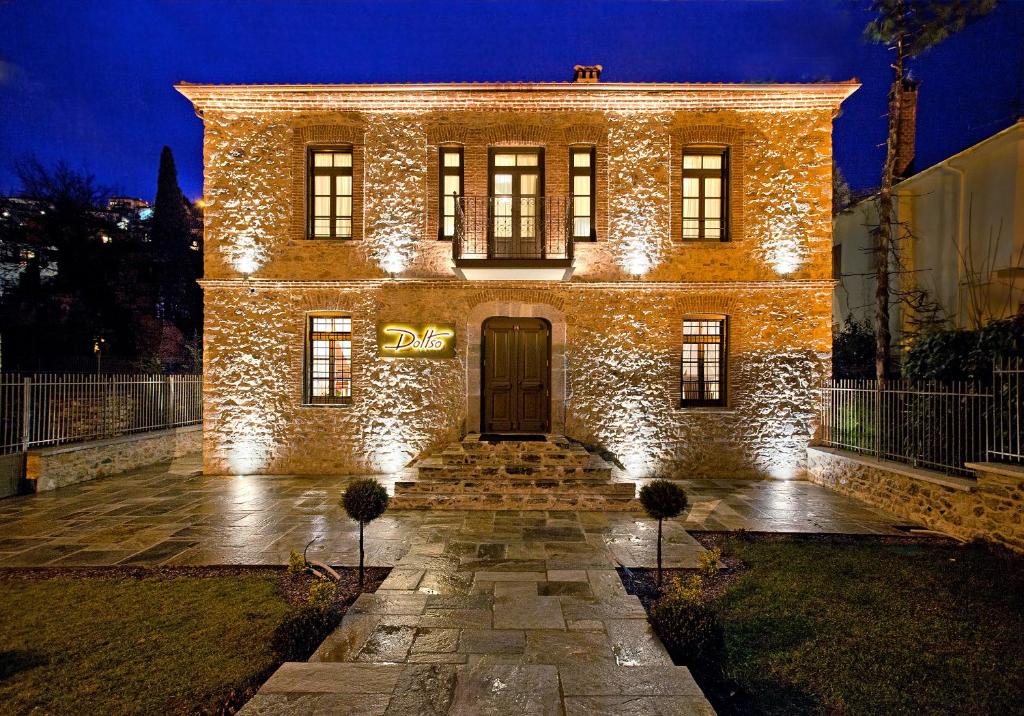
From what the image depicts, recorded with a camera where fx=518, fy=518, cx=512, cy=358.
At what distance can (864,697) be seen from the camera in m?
3.30

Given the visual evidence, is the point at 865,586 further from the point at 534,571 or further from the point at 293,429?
the point at 293,429

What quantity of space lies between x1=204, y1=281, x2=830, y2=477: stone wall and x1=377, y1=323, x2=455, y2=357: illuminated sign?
178 mm

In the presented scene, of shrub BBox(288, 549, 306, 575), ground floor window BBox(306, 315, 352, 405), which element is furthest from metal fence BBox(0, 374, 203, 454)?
shrub BBox(288, 549, 306, 575)

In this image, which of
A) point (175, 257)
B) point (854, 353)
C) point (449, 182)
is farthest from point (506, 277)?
point (175, 257)

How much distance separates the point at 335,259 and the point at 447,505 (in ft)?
18.4

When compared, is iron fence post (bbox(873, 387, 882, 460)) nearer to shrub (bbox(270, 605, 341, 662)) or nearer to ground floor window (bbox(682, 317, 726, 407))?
ground floor window (bbox(682, 317, 726, 407))

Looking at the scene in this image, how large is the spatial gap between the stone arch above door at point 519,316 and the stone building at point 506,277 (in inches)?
1.6

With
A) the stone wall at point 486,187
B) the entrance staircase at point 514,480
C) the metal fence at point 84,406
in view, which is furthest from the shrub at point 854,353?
the metal fence at point 84,406

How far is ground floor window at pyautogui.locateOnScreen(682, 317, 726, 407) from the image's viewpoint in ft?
35.2

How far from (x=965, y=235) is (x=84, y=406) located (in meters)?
19.1

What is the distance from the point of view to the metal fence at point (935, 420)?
20.7 feet

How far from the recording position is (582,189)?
10.7m

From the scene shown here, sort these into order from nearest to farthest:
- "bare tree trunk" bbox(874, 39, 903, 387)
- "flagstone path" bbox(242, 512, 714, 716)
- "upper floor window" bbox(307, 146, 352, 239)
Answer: "flagstone path" bbox(242, 512, 714, 716)
"bare tree trunk" bbox(874, 39, 903, 387)
"upper floor window" bbox(307, 146, 352, 239)

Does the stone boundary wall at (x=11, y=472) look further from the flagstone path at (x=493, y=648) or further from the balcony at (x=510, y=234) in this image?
the balcony at (x=510, y=234)
